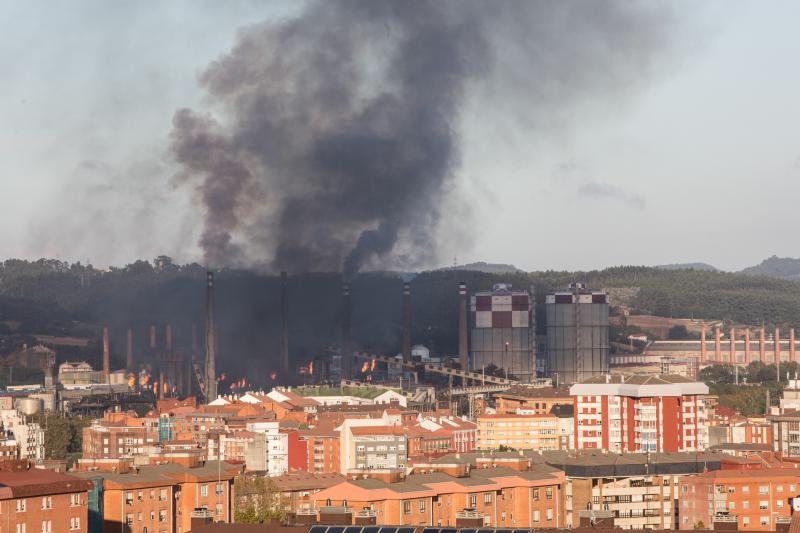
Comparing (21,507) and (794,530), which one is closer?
(794,530)

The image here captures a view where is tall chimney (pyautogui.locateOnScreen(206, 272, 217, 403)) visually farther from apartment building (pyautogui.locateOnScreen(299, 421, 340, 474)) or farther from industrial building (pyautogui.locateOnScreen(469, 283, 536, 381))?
apartment building (pyautogui.locateOnScreen(299, 421, 340, 474))

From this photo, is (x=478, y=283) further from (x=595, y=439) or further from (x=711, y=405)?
(x=595, y=439)

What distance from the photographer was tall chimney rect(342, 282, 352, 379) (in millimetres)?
147725

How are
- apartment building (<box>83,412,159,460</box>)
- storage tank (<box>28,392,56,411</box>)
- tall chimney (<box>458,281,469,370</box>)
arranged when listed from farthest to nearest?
tall chimney (<box>458,281,469,370</box>), storage tank (<box>28,392,56,411</box>), apartment building (<box>83,412,159,460</box>)

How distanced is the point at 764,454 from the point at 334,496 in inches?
1268

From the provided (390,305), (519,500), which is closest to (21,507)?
(519,500)

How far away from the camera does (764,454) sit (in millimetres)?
81500

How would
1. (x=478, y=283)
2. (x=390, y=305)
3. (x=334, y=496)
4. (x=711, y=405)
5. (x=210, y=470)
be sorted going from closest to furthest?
(x=334, y=496) → (x=210, y=470) → (x=711, y=405) → (x=390, y=305) → (x=478, y=283)

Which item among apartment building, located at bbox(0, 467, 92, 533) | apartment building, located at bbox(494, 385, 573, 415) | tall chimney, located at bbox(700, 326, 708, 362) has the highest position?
tall chimney, located at bbox(700, 326, 708, 362)

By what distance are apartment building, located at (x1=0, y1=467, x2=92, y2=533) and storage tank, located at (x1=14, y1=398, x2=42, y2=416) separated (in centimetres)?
8163

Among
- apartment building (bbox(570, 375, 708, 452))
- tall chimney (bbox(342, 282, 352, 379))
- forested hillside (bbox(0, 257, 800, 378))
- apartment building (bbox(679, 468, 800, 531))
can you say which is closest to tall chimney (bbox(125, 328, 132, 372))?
forested hillside (bbox(0, 257, 800, 378))

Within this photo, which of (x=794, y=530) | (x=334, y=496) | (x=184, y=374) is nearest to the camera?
(x=794, y=530)

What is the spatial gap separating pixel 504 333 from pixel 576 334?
5407mm

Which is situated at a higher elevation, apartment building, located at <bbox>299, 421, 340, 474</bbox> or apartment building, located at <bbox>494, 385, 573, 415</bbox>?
apartment building, located at <bbox>494, 385, 573, 415</bbox>
